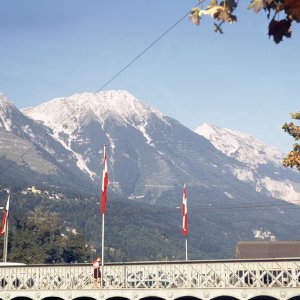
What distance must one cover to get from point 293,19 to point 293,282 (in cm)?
5257

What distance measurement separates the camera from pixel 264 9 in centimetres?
577

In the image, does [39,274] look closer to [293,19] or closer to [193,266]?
[193,266]

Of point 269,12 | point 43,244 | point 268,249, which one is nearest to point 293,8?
point 269,12

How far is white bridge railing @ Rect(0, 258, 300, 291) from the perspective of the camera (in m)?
56.6

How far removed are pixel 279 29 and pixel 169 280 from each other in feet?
182

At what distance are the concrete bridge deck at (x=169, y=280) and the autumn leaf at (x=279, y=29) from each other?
166 feet

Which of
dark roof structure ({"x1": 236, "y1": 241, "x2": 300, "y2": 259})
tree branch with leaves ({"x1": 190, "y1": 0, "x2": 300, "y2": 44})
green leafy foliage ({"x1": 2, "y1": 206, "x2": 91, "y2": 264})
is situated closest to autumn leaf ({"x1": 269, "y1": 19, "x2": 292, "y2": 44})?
tree branch with leaves ({"x1": 190, "y1": 0, "x2": 300, "y2": 44})

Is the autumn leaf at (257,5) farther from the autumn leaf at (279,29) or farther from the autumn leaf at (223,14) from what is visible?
the autumn leaf at (223,14)

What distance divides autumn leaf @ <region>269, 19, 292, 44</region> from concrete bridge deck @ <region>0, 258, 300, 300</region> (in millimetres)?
50545

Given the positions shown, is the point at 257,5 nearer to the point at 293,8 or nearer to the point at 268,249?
the point at 293,8

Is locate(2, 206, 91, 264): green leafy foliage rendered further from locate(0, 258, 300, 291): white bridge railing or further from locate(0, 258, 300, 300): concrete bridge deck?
locate(0, 258, 300, 300): concrete bridge deck

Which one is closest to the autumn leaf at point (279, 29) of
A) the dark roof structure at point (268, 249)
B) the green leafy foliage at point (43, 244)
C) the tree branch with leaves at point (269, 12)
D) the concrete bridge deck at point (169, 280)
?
the tree branch with leaves at point (269, 12)

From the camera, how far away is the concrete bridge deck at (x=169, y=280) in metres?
55.9

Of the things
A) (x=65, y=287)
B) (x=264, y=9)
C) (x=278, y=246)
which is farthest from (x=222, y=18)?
(x=278, y=246)
